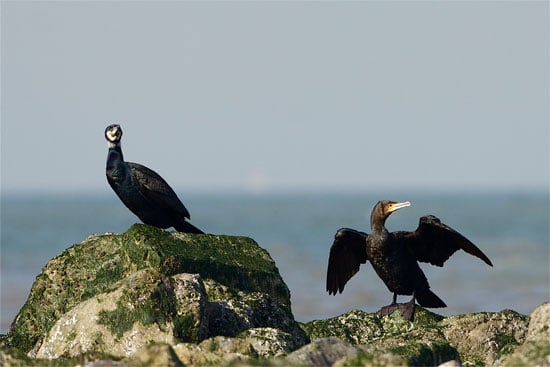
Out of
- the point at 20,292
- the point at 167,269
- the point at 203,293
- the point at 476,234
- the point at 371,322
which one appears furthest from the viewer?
the point at 476,234

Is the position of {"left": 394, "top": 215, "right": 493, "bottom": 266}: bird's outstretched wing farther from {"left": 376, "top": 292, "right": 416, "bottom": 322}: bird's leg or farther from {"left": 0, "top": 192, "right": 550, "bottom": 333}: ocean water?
{"left": 0, "top": 192, "right": 550, "bottom": 333}: ocean water

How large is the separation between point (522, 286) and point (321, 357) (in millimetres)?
19339

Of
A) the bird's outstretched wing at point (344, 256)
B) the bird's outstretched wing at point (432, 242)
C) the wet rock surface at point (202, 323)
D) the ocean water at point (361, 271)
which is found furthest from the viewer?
the ocean water at point (361, 271)

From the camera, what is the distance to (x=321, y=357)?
7.44 metres

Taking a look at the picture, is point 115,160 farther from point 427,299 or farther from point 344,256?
point 427,299

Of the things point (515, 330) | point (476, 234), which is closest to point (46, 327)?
point (515, 330)

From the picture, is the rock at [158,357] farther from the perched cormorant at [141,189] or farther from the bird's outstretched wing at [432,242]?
the bird's outstretched wing at [432,242]

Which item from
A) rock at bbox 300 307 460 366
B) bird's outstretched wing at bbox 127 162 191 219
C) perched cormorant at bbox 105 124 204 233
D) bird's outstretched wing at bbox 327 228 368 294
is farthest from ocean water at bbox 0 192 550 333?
rock at bbox 300 307 460 366

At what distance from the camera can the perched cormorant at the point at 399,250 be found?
36.8 feet

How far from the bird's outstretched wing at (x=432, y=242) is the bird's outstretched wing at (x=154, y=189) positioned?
2141 millimetres

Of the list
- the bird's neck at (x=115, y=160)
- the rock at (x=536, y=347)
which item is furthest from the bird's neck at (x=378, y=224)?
the rock at (x=536, y=347)

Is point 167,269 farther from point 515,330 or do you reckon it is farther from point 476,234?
point 476,234

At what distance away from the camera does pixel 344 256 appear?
39.8ft

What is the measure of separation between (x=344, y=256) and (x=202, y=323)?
12.4ft
